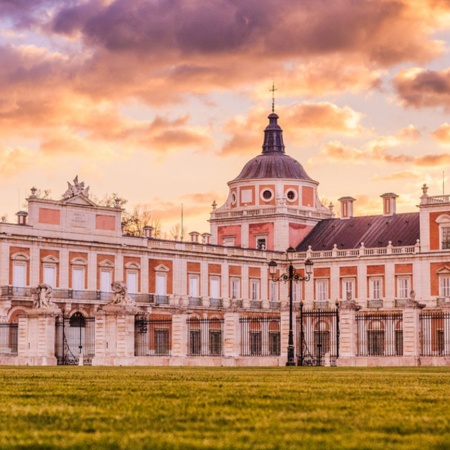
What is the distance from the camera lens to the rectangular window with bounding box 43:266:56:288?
68.4 metres

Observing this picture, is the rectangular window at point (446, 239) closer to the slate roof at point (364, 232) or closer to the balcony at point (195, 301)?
the slate roof at point (364, 232)

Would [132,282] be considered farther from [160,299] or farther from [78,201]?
[78,201]

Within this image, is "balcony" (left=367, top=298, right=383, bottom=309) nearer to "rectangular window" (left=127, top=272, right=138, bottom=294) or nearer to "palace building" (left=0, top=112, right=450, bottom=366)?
"palace building" (left=0, top=112, right=450, bottom=366)

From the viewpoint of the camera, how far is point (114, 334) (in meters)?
43.2

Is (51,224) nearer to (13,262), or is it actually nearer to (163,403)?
(13,262)

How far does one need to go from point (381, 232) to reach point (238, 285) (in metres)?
10.6

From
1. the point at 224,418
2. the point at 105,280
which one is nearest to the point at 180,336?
the point at 105,280

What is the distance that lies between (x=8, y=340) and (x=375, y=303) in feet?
95.8

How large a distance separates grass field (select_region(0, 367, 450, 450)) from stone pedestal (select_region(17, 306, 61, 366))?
2786 centimetres

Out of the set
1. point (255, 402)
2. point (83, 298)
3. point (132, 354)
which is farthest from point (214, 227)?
point (255, 402)

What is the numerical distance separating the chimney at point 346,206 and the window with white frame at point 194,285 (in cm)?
1538

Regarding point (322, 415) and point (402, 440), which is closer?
point (402, 440)

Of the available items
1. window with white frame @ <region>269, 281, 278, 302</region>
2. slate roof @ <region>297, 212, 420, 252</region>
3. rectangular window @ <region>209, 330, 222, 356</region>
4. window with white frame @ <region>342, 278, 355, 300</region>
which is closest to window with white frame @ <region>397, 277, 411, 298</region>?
slate roof @ <region>297, 212, 420, 252</region>

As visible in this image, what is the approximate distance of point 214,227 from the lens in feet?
294
